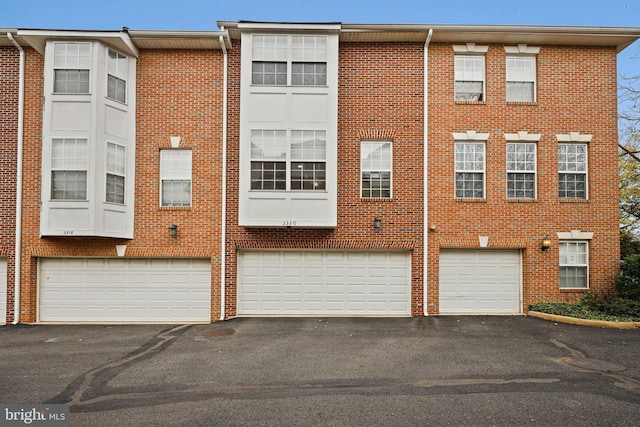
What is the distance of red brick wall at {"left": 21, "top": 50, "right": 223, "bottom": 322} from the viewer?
1068cm

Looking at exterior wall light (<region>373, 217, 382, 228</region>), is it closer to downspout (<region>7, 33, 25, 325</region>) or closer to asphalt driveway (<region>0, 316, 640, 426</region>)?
asphalt driveway (<region>0, 316, 640, 426</region>)

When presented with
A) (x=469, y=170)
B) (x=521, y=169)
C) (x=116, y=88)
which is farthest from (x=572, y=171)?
(x=116, y=88)

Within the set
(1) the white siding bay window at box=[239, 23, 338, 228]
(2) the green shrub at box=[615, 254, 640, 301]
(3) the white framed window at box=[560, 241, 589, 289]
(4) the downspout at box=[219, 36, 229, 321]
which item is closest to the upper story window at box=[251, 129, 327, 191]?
(1) the white siding bay window at box=[239, 23, 338, 228]

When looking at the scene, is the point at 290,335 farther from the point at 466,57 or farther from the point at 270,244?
the point at 466,57

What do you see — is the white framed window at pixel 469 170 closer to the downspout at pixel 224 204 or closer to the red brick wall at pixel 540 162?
the red brick wall at pixel 540 162

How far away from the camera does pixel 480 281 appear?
1110 centimetres

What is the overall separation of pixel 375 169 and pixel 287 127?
2.80m

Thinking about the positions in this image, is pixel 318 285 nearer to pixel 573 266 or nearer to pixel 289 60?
pixel 289 60

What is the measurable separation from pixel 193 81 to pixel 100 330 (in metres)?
7.26

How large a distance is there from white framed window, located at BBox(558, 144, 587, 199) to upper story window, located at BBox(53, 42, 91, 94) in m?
13.6

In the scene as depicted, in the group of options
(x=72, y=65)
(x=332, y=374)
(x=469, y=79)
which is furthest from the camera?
(x=469, y=79)

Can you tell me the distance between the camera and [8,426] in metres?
4.81

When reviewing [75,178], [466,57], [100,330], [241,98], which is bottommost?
[100,330]

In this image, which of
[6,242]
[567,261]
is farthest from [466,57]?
[6,242]
